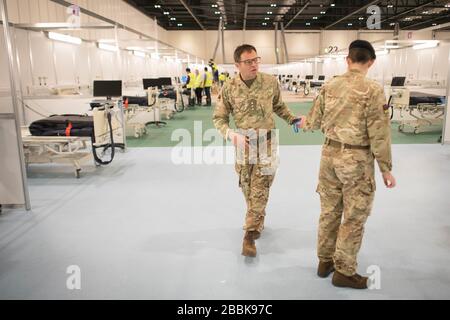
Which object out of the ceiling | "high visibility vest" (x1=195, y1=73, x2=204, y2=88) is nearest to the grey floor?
"high visibility vest" (x1=195, y1=73, x2=204, y2=88)

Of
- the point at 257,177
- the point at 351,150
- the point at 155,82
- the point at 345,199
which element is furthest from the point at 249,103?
the point at 155,82

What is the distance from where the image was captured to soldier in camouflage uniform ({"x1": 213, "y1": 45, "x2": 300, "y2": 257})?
9.72ft

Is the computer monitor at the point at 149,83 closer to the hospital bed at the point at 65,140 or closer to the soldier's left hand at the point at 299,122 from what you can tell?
the hospital bed at the point at 65,140

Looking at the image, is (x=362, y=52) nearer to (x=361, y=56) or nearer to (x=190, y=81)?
(x=361, y=56)

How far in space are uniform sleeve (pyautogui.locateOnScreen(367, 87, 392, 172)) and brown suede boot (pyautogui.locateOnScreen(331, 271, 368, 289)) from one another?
839mm

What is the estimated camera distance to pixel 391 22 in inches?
1043

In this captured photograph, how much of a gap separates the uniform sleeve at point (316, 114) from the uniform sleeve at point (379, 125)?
1.07 feet

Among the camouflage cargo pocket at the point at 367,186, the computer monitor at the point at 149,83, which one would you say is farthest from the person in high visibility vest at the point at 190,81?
the camouflage cargo pocket at the point at 367,186

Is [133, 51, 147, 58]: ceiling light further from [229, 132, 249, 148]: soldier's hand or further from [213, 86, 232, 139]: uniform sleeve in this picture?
[229, 132, 249, 148]: soldier's hand

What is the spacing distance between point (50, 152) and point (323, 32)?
28.2 metres
